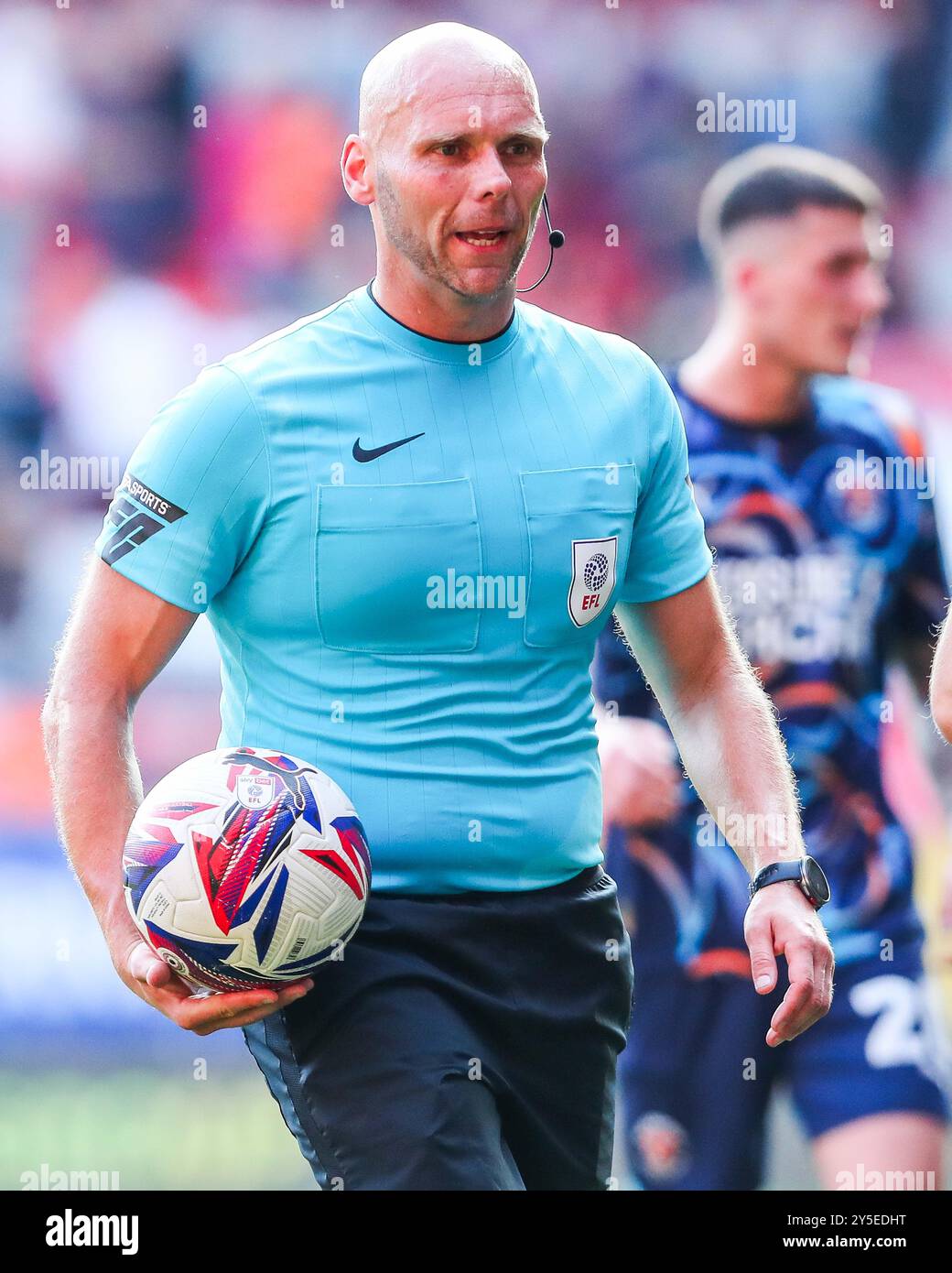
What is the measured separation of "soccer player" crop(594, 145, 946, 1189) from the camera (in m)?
4.98

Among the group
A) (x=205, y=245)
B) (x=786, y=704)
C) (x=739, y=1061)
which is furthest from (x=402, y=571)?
(x=739, y=1061)

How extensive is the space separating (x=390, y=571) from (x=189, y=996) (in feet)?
2.36

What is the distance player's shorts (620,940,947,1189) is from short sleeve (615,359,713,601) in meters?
2.02

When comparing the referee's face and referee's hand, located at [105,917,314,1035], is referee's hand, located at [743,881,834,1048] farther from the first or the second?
the referee's face

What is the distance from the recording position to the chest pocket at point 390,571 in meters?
2.87

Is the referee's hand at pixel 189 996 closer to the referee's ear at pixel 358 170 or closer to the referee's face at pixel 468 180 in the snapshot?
the referee's face at pixel 468 180

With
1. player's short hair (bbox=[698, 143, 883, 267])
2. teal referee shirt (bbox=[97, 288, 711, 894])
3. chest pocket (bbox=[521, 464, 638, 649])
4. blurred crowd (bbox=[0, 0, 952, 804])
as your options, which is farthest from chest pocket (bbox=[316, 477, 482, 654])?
player's short hair (bbox=[698, 143, 883, 267])

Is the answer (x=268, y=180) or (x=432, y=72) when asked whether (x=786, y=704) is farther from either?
(x=432, y=72)

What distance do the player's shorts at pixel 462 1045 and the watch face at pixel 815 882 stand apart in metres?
0.33

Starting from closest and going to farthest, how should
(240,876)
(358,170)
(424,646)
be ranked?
(240,876) → (424,646) → (358,170)

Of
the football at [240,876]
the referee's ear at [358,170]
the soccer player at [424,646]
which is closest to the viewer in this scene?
the football at [240,876]

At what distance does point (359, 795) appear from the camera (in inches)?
113

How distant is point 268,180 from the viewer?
5082mm

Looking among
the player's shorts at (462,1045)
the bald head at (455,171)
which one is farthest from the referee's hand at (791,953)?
the bald head at (455,171)
